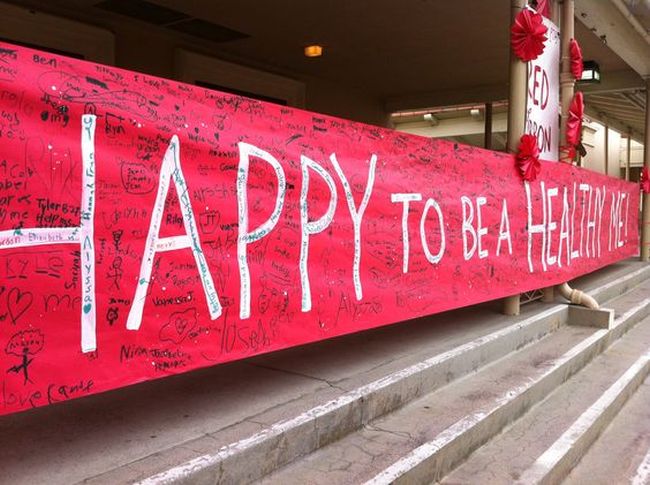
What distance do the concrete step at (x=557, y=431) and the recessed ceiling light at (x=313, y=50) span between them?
Answer: 6210mm

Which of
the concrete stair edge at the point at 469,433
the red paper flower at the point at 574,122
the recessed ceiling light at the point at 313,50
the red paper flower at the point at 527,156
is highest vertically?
the recessed ceiling light at the point at 313,50

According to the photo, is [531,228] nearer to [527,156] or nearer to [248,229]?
[527,156]

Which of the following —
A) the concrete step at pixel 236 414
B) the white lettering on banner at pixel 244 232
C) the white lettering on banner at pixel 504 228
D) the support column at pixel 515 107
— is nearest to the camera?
the concrete step at pixel 236 414

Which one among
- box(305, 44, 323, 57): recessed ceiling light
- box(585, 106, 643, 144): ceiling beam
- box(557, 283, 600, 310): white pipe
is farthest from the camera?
box(585, 106, 643, 144): ceiling beam

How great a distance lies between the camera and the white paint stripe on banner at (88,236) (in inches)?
Answer: 92.4

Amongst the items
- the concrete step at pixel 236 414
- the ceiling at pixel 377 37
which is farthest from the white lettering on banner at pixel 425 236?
the ceiling at pixel 377 37

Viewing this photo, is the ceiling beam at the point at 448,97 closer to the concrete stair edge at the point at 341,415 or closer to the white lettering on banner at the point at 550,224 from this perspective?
the white lettering on banner at the point at 550,224

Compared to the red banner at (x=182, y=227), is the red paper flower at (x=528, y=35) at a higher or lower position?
higher

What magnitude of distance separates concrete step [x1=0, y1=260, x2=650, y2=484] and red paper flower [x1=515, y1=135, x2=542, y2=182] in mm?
1670

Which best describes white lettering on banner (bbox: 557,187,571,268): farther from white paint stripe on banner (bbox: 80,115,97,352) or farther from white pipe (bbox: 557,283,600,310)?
white paint stripe on banner (bbox: 80,115,97,352)

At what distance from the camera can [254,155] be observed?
306 centimetres

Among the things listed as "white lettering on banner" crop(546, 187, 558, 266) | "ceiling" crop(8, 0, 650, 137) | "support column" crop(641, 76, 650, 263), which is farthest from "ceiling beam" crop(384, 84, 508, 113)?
"white lettering on banner" crop(546, 187, 558, 266)

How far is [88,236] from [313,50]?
7.80m

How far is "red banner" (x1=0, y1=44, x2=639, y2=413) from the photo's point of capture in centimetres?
220
